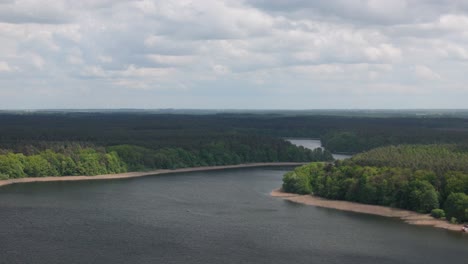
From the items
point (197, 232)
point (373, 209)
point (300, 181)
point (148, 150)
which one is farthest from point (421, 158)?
point (148, 150)

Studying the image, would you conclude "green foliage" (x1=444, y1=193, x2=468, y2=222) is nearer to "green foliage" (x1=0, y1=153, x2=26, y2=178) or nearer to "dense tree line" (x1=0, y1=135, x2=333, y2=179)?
"dense tree line" (x1=0, y1=135, x2=333, y2=179)

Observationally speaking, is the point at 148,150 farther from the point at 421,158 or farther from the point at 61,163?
the point at 421,158

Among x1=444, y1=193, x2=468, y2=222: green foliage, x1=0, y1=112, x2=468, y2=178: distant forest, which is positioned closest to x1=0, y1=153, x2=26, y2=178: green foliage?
x1=0, y1=112, x2=468, y2=178: distant forest

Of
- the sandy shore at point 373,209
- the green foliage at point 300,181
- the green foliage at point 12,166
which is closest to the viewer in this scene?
the sandy shore at point 373,209

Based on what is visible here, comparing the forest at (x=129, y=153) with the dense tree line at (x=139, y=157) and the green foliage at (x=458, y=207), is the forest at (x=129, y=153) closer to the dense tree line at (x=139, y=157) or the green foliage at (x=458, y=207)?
the dense tree line at (x=139, y=157)

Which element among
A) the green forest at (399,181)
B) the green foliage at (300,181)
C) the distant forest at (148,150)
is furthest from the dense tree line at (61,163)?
the green forest at (399,181)

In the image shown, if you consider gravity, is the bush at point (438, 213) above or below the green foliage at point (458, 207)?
below

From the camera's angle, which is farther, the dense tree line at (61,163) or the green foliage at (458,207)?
the dense tree line at (61,163)
